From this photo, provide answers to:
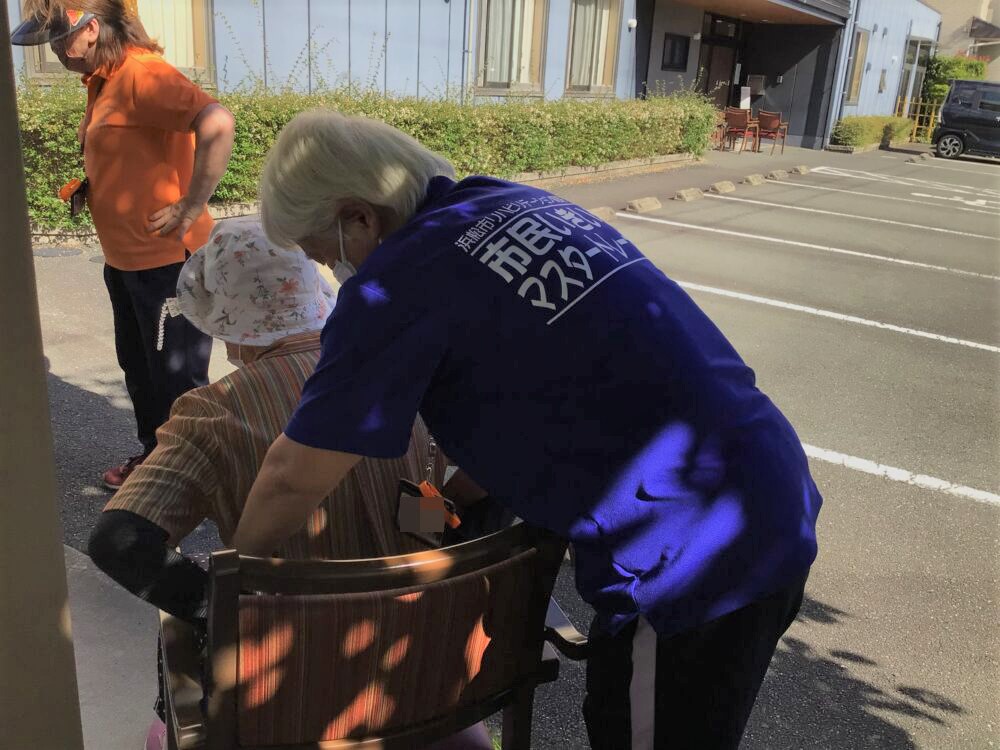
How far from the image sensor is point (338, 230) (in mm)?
1686

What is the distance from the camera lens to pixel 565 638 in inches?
70.2

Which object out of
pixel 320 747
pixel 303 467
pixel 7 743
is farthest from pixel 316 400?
pixel 7 743

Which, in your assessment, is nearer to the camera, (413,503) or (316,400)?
(316,400)

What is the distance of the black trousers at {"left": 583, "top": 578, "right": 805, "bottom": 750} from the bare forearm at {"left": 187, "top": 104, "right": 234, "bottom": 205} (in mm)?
2339

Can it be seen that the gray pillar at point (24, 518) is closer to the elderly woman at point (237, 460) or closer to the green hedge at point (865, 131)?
the elderly woman at point (237, 460)

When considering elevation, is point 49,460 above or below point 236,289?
below

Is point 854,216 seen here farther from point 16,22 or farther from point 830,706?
point 830,706

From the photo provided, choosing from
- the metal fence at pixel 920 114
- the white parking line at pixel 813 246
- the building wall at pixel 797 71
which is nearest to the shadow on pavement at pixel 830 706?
the white parking line at pixel 813 246

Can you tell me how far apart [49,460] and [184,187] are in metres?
2.25

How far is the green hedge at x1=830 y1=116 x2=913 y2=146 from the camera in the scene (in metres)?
23.6

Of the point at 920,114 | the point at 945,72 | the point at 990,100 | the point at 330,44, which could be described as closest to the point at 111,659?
the point at 330,44

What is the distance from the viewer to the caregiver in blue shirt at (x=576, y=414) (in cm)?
144

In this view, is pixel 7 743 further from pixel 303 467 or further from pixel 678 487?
pixel 678 487

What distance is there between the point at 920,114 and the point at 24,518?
35291 mm
